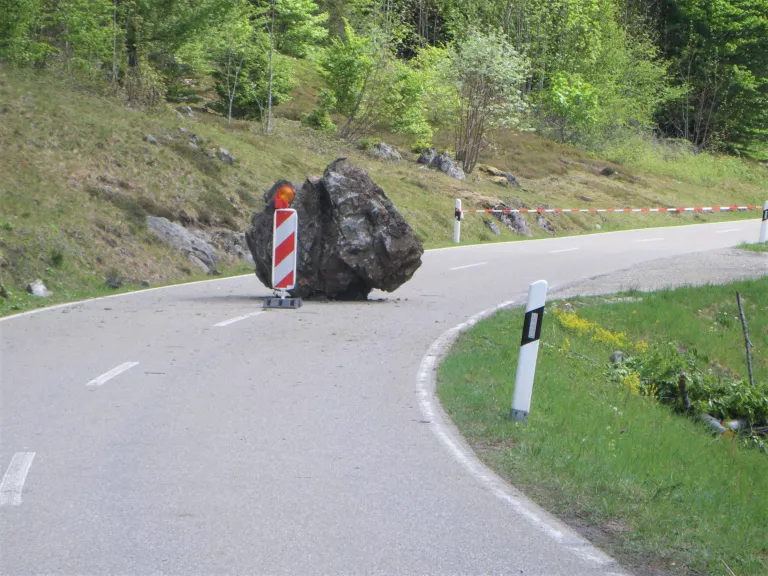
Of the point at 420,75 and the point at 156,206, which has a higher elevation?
the point at 420,75

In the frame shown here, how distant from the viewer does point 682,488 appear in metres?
7.07

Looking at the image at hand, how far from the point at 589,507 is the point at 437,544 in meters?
1.32

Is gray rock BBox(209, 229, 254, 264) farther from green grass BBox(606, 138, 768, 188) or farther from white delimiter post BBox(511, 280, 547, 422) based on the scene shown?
green grass BBox(606, 138, 768, 188)

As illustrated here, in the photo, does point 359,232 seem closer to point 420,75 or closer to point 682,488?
point 682,488

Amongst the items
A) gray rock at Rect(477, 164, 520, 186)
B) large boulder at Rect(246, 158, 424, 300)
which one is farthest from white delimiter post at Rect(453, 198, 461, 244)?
large boulder at Rect(246, 158, 424, 300)

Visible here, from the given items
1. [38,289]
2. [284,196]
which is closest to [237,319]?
[284,196]

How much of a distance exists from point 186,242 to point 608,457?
53.7 feet

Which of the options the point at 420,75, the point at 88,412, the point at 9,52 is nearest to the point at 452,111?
the point at 420,75

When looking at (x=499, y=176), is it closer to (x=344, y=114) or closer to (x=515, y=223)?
(x=344, y=114)

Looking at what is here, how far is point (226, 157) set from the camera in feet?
93.2

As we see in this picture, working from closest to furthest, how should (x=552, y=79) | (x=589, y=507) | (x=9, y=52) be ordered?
(x=589, y=507), (x=9, y=52), (x=552, y=79)

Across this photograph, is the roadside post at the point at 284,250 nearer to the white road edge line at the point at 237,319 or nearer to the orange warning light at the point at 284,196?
the orange warning light at the point at 284,196

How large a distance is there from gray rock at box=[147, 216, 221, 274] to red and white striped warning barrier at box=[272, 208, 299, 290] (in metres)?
6.80

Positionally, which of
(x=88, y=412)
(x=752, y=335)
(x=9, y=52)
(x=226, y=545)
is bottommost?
(x=752, y=335)
